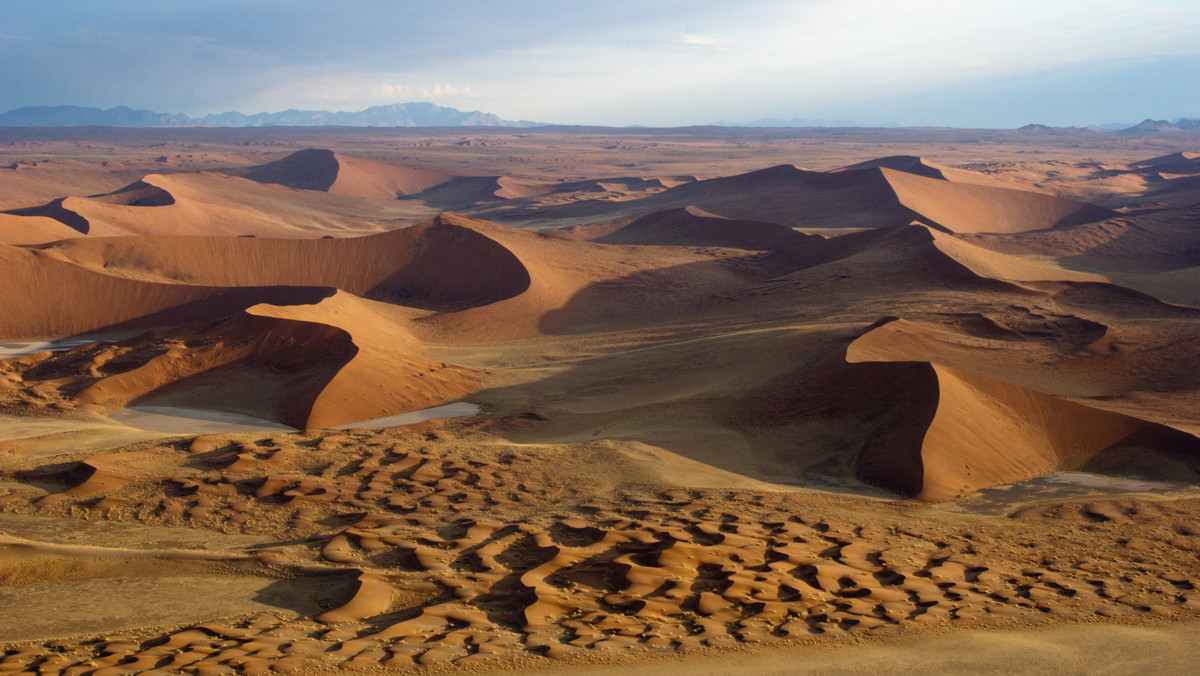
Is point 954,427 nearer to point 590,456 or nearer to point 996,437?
point 996,437

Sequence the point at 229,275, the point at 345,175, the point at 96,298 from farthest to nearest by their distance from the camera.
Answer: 1. the point at 345,175
2. the point at 229,275
3. the point at 96,298

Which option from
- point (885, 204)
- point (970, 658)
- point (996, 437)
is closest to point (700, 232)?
point (885, 204)

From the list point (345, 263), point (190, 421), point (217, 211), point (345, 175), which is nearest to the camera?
point (190, 421)

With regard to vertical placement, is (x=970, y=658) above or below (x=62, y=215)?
below

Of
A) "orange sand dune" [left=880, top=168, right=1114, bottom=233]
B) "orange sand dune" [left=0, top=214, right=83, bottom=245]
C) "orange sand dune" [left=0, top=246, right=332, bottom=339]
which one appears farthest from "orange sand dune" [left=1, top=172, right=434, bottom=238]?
"orange sand dune" [left=880, top=168, right=1114, bottom=233]

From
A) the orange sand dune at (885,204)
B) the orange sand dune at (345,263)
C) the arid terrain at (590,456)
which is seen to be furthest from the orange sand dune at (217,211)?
the orange sand dune at (885,204)

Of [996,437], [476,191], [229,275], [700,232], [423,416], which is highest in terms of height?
[476,191]

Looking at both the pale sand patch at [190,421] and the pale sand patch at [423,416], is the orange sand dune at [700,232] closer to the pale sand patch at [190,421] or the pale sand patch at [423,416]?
the pale sand patch at [423,416]
